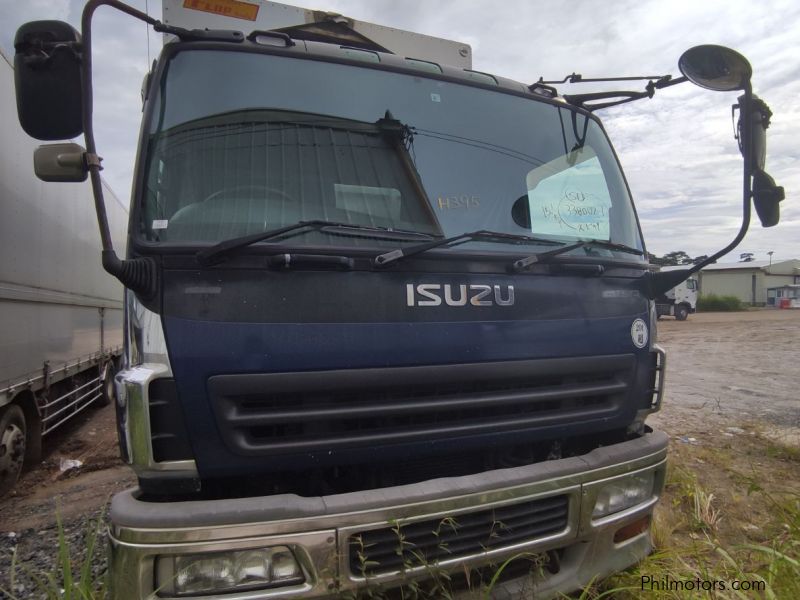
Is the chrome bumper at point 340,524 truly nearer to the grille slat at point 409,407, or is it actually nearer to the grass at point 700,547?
the grass at point 700,547

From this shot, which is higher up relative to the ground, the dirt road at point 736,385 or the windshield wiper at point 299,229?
the windshield wiper at point 299,229

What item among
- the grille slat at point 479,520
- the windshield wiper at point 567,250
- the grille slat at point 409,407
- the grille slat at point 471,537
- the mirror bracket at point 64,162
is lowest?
the grille slat at point 471,537

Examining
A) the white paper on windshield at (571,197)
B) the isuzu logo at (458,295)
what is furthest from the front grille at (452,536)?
the white paper on windshield at (571,197)

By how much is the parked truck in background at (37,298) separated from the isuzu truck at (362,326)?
9.02ft

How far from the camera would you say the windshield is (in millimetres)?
2105

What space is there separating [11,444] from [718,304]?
152 ft

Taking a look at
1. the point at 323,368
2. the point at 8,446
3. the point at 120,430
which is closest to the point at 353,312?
the point at 323,368

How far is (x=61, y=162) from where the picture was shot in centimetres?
198

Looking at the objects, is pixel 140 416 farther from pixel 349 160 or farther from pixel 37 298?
pixel 37 298

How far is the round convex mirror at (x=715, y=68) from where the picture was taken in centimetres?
242

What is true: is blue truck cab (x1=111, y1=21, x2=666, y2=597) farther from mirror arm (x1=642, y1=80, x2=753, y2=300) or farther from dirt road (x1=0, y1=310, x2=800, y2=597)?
dirt road (x1=0, y1=310, x2=800, y2=597)

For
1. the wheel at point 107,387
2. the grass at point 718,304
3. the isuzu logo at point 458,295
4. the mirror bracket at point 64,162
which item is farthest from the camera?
the grass at point 718,304

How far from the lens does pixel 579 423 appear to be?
2.37m

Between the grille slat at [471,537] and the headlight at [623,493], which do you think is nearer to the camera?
the grille slat at [471,537]
